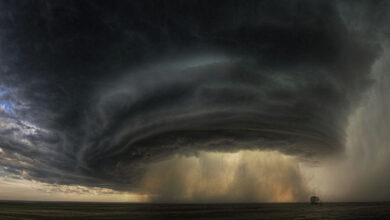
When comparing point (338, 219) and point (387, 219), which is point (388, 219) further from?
point (338, 219)

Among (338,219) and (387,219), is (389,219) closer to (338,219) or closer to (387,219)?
(387,219)

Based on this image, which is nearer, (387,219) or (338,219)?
(387,219)

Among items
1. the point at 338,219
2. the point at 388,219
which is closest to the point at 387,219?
the point at 388,219

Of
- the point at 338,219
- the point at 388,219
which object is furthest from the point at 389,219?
the point at 338,219

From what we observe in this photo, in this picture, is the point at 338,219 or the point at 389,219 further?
the point at 338,219

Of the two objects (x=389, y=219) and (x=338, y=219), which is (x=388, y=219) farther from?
(x=338, y=219)

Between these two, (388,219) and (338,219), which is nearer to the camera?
(388,219)
